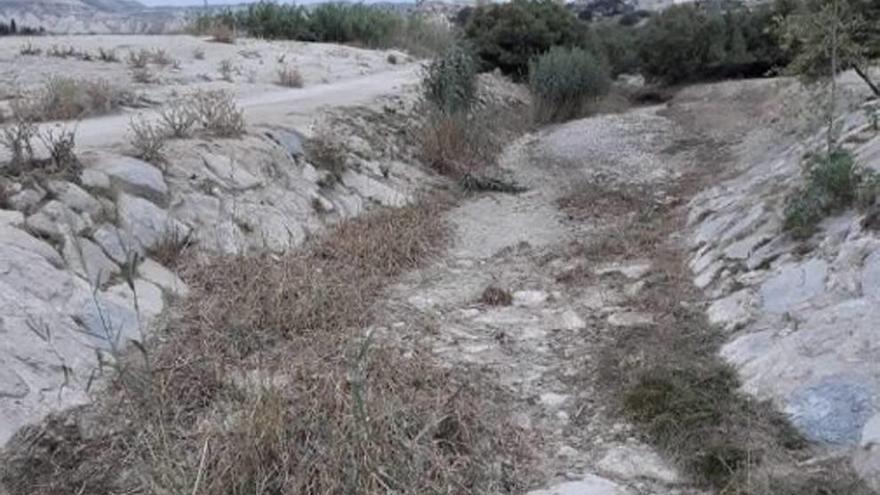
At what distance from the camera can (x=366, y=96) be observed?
11.5 metres

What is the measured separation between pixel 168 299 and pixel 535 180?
509 centimetres

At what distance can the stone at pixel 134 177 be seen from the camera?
5.80 m

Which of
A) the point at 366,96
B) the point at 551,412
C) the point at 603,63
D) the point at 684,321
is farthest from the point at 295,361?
the point at 603,63

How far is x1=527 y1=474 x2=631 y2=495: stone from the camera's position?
3518 mm

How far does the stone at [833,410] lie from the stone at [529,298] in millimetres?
2131

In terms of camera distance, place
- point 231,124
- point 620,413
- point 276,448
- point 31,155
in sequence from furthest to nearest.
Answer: point 231,124, point 31,155, point 620,413, point 276,448

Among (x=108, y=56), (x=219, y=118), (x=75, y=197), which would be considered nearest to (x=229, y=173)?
(x=219, y=118)

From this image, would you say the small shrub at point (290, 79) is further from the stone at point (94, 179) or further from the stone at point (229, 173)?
the stone at point (94, 179)

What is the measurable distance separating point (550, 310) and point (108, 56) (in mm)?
11022

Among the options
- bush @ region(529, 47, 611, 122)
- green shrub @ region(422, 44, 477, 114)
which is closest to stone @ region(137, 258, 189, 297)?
green shrub @ region(422, 44, 477, 114)

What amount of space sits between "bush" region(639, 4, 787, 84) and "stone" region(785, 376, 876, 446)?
12998 mm

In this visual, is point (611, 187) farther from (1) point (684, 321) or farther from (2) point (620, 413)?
(2) point (620, 413)

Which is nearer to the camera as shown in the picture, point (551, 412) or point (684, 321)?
point (551, 412)

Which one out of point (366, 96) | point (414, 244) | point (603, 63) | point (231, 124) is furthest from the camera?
point (603, 63)
